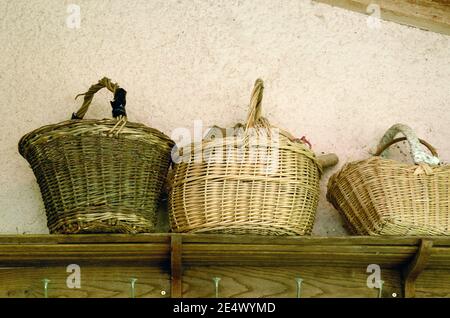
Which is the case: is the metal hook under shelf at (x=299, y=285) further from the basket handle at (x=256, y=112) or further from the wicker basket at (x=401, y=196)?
the basket handle at (x=256, y=112)

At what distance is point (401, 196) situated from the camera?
1963mm

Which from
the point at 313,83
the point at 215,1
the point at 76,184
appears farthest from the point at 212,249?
the point at 215,1

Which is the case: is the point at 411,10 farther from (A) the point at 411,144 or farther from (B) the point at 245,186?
(B) the point at 245,186

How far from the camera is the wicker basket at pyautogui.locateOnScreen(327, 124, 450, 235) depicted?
1952 mm

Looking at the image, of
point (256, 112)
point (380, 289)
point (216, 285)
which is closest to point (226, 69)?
point (256, 112)

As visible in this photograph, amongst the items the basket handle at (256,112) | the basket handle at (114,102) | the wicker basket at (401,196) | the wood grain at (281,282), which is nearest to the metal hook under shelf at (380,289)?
the wood grain at (281,282)

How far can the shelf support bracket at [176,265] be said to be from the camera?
1.88 metres

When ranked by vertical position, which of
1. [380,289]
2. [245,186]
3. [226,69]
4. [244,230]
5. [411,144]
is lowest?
[380,289]

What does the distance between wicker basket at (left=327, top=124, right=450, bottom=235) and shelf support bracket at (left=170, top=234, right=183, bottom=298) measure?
1.62 ft

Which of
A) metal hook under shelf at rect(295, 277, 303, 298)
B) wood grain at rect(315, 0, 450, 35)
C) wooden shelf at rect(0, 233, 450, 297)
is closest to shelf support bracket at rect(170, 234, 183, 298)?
wooden shelf at rect(0, 233, 450, 297)

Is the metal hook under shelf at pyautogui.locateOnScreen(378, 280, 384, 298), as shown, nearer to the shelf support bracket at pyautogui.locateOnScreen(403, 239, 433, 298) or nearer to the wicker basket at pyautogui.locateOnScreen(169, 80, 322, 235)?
the shelf support bracket at pyautogui.locateOnScreen(403, 239, 433, 298)

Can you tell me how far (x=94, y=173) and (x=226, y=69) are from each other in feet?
2.36

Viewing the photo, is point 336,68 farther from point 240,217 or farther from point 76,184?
point 76,184

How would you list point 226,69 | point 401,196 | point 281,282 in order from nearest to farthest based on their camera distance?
point 401,196 → point 281,282 → point 226,69
